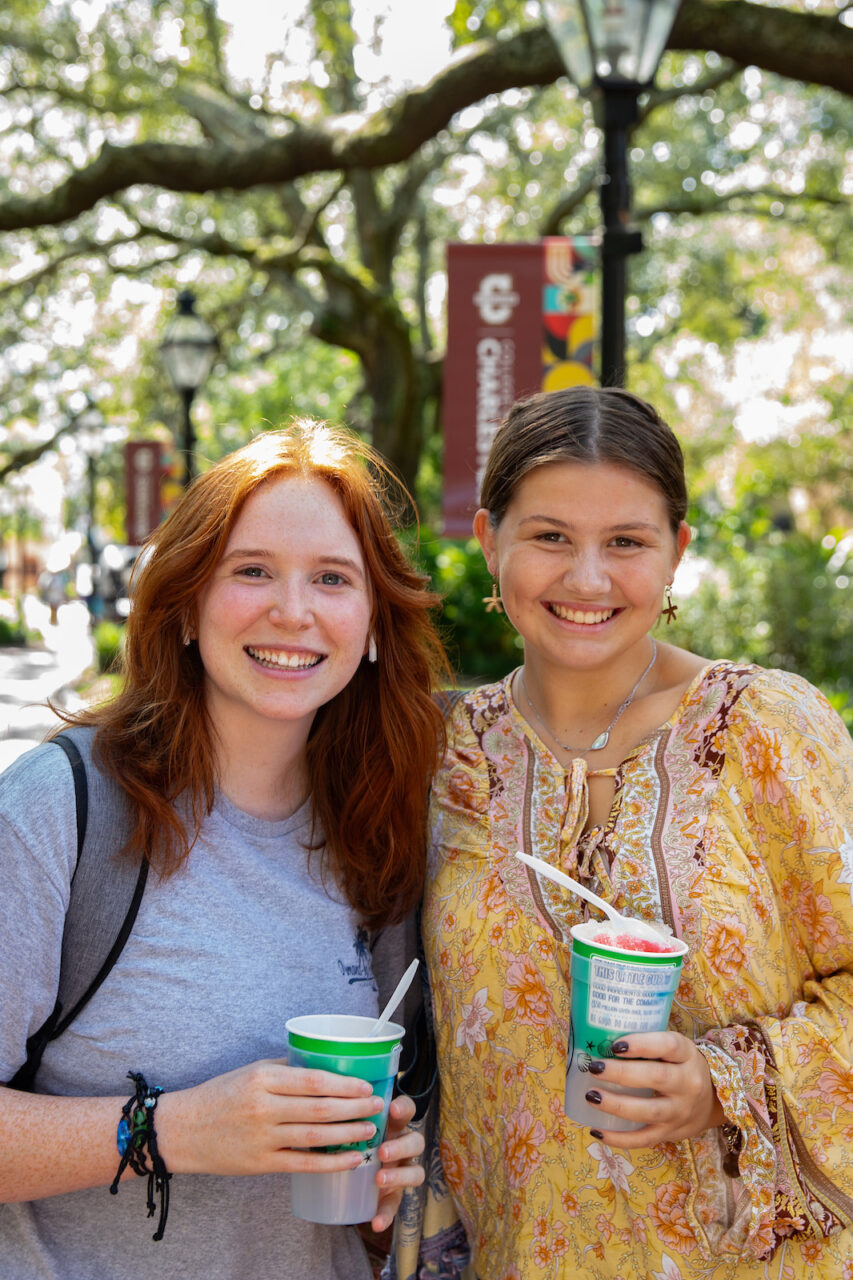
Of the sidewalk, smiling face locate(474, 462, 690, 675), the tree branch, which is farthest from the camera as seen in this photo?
the sidewalk

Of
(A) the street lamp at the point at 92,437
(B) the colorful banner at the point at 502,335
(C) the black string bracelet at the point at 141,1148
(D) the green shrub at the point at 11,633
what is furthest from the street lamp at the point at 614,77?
(D) the green shrub at the point at 11,633

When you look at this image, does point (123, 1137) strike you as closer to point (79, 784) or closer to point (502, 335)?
point (79, 784)

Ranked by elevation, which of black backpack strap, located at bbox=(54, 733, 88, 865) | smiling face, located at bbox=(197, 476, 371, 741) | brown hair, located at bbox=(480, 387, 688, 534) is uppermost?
brown hair, located at bbox=(480, 387, 688, 534)

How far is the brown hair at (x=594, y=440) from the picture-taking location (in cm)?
229

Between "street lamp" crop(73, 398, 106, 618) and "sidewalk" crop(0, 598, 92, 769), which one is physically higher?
"street lamp" crop(73, 398, 106, 618)

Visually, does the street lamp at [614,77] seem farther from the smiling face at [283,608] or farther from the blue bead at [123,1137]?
the blue bead at [123,1137]

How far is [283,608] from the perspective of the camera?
6.93ft

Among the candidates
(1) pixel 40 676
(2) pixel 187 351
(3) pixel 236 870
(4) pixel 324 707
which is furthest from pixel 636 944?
(1) pixel 40 676

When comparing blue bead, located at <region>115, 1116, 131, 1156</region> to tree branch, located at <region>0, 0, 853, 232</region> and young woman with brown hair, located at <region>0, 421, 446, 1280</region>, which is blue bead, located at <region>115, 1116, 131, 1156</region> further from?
tree branch, located at <region>0, 0, 853, 232</region>

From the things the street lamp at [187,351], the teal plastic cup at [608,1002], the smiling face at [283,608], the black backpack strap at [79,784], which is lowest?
the teal plastic cup at [608,1002]

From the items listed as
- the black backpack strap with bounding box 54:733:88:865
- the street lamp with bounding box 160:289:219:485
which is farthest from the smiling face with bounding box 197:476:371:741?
the street lamp with bounding box 160:289:219:485

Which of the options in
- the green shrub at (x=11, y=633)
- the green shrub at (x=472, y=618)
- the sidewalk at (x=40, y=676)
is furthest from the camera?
the green shrub at (x=11, y=633)

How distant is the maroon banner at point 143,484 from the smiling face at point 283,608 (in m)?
16.5

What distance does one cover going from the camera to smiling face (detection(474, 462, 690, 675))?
226cm
